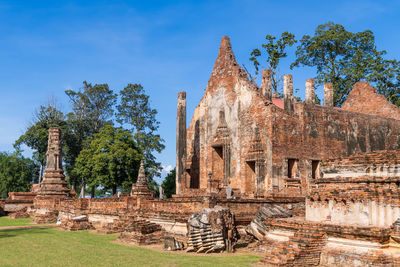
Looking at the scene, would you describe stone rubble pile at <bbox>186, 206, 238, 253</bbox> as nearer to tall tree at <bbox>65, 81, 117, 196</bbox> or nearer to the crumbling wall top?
the crumbling wall top

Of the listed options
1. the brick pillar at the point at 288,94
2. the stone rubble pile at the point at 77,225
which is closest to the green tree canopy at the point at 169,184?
the brick pillar at the point at 288,94

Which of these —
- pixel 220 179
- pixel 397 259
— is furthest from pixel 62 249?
pixel 220 179

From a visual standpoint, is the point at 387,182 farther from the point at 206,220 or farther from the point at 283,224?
the point at 206,220

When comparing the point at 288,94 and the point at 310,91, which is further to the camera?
the point at 310,91

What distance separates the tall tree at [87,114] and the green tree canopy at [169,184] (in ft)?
29.0

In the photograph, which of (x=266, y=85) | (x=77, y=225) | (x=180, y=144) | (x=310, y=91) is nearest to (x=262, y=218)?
(x=77, y=225)

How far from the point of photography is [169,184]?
36.8 meters

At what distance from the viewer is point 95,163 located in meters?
31.9

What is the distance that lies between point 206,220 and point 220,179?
13231mm

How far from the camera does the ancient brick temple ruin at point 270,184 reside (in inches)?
327

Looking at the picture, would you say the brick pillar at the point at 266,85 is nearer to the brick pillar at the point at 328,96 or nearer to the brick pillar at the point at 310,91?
the brick pillar at the point at 310,91

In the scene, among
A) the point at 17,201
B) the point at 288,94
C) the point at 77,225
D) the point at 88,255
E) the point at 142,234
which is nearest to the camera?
the point at 88,255

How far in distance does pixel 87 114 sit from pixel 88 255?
3337 centimetres

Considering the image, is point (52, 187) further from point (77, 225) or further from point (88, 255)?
point (88, 255)
